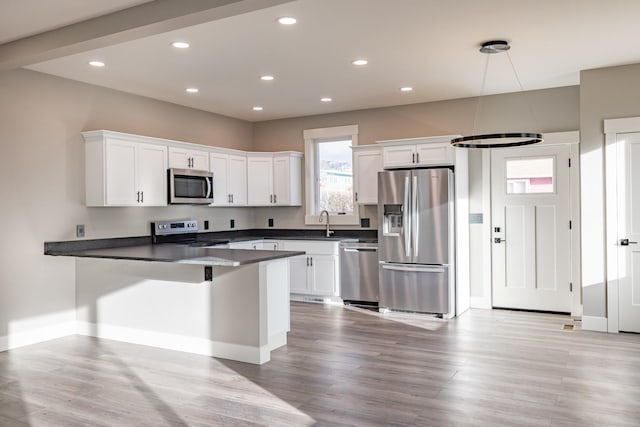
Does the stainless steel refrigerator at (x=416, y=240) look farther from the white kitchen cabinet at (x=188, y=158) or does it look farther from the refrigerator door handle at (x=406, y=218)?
the white kitchen cabinet at (x=188, y=158)

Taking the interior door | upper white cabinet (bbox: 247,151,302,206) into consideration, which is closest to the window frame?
upper white cabinet (bbox: 247,151,302,206)

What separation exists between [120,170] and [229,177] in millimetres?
1846

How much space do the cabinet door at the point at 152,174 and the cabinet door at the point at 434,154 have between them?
2.98 m

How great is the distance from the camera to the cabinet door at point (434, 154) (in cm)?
595

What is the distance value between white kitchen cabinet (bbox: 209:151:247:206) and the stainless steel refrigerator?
2.08 metres

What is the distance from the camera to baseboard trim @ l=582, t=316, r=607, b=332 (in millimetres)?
5129

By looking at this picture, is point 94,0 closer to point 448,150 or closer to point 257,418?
point 257,418

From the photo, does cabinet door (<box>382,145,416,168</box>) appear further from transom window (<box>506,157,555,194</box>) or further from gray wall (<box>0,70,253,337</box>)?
gray wall (<box>0,70,253,337</box>)

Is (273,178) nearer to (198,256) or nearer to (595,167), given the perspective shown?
(198,256)

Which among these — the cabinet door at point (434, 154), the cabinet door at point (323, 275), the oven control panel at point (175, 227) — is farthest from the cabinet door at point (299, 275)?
the cabinet door at point (434, 154)

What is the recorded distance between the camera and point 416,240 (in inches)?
234

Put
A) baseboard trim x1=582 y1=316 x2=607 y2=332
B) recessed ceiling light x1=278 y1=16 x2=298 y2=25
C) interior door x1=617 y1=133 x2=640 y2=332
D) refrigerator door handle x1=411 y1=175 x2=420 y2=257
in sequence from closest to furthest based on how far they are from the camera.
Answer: recessed ceiling light x1=278 y1=16 x2=298 y2=25 → interior door x1=617 y1=133 x2=640 y2=332 → baseboard trim x1=582 y1=316 x2=607 y2=332 → refrigerator door handle x1=411 y1=175 x2=420 y2=257

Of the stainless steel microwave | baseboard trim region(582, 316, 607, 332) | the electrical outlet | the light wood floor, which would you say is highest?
the stainless steel microwave

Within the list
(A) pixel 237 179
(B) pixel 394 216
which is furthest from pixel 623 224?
(A) pixel 237 179
